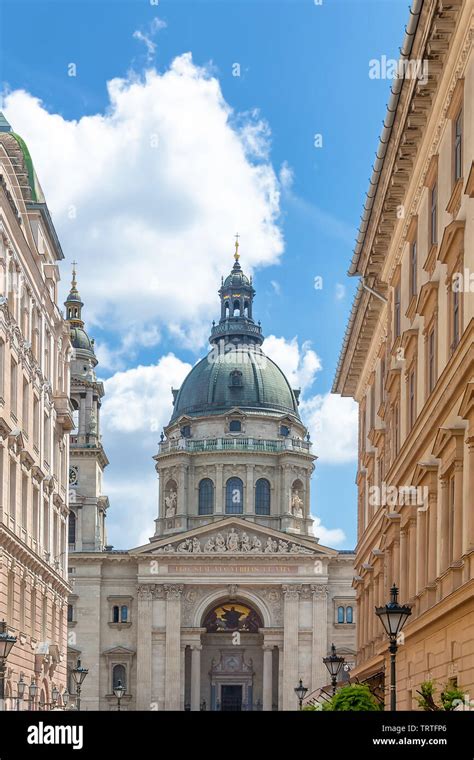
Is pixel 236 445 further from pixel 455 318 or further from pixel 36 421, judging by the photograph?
pixel 455 318

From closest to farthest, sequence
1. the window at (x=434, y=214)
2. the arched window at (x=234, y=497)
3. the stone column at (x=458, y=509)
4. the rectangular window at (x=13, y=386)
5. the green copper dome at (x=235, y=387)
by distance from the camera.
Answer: the stone column at (x=458, y=509)
the window at (x=434, y=214)
the rectangular window at (x=13, y=386)
the arched window at (x=234, y=497)
the green copper dome at (x=235, y=387)

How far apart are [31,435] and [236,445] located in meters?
76.3

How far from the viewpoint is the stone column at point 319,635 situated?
108750mm

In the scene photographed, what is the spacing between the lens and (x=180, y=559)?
112000 millimetres

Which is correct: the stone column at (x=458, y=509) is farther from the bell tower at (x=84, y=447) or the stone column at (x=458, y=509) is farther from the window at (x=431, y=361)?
the bell tower at (x=84, y=447)

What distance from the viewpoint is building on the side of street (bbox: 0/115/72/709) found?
4178 cm

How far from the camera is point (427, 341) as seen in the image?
98.8 feet

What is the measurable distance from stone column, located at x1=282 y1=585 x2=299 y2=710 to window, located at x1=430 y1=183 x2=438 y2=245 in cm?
8300

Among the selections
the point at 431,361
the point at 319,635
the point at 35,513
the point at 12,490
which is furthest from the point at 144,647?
the point at 431,361

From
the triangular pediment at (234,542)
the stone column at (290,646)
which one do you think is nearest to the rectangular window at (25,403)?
the triangular pediment at (234,542)

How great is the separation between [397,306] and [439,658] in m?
12.9

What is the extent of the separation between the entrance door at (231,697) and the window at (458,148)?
95.0 m

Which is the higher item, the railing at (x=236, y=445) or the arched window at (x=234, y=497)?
the railing at (x=236, y=445)
